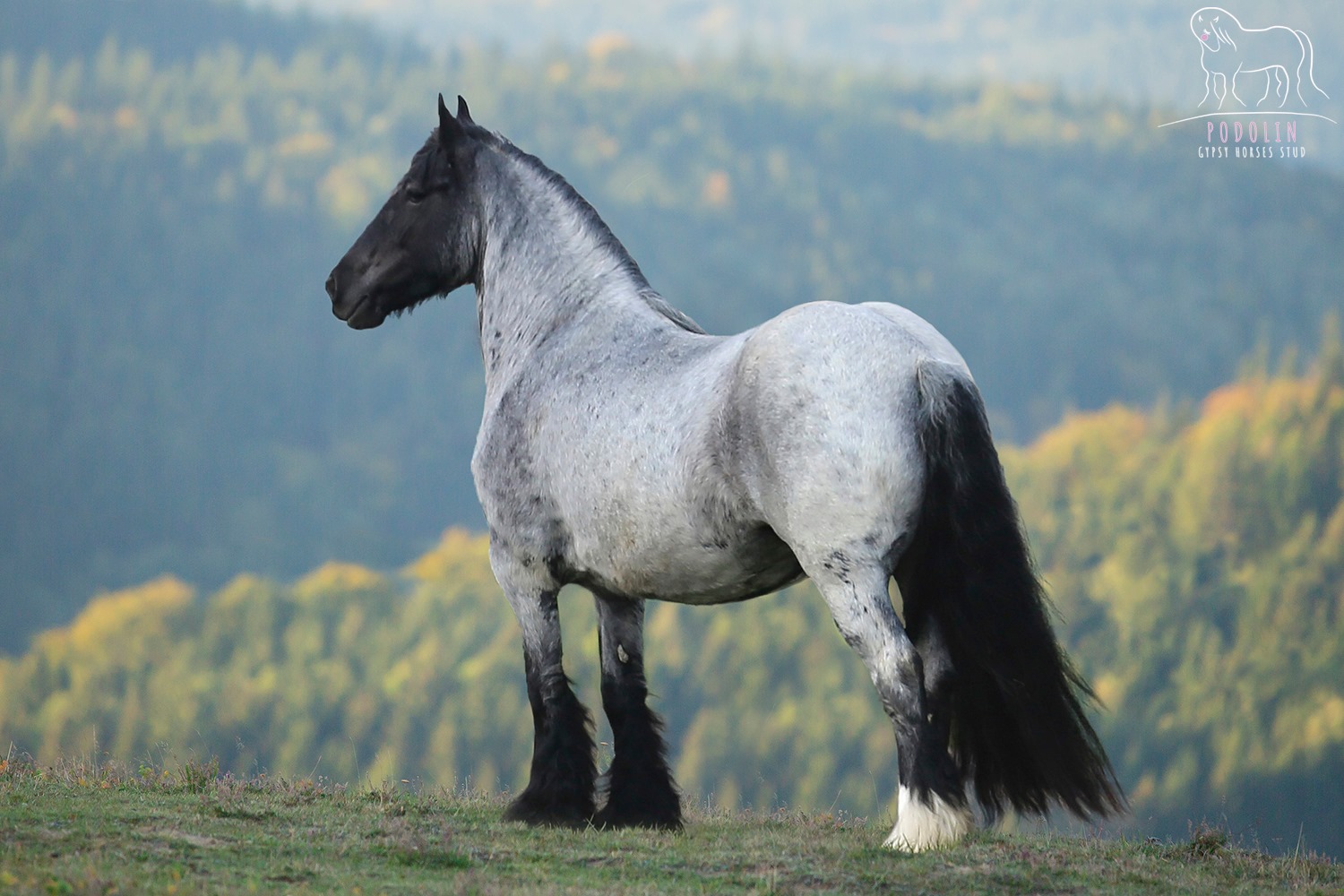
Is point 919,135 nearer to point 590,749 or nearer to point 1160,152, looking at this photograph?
point 1160,152

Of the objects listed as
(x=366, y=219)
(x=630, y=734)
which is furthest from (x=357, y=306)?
(x=366, y=219)

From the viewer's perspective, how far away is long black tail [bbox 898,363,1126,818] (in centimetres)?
588

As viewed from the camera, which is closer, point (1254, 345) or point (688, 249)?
point (1254, 345)

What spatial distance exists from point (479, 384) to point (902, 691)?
11673 cm

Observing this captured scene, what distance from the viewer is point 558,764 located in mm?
7051

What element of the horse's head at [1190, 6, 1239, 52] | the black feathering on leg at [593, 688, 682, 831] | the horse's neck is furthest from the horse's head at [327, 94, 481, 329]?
the horse's head at [1190, 6, 1239, 52]

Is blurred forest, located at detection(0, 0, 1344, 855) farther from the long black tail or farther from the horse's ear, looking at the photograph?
the horse's ear

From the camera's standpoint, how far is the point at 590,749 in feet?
23.5

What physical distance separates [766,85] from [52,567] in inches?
3606

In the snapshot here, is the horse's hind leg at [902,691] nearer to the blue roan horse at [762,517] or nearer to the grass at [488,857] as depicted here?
the blue roan horse at [762,517]

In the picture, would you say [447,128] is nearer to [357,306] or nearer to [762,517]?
[357,306]

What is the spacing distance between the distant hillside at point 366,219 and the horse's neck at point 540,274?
102 m

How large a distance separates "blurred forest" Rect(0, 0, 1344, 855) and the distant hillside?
→ 40 centimetres

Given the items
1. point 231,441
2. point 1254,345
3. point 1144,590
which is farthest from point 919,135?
point 1144,590
